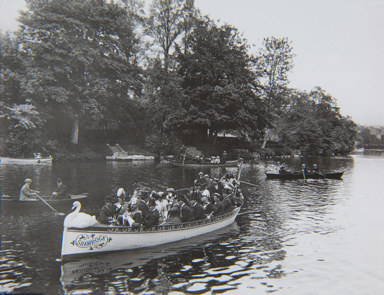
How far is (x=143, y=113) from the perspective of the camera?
190 feet

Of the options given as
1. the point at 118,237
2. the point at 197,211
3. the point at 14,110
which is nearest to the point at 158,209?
the point at 197,211

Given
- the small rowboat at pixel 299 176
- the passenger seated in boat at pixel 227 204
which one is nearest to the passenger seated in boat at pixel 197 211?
the passenger seated in boat at pixel 227 204

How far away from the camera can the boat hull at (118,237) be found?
476 inches

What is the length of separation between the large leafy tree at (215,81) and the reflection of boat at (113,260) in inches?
1547

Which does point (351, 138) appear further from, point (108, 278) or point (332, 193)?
point (108, 278)

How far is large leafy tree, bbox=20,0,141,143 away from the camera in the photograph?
4019 centimetres

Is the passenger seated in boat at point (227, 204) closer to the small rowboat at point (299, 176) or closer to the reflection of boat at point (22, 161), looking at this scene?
the small rowboat at point (299, 176)

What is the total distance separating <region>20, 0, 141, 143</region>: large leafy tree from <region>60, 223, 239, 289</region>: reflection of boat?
111 ft

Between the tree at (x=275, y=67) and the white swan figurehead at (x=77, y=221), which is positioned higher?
the tree at (x=275, y=67)

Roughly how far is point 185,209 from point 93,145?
Answer: 135 feet

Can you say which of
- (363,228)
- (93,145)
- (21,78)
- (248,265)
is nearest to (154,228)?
(248,265)

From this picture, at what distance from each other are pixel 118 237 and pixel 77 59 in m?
35.9

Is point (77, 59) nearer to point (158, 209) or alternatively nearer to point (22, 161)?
point (22, 161)

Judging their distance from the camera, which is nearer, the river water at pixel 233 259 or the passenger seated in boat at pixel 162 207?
the river water at pixel 233 259
